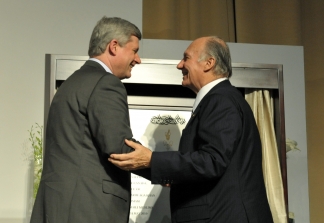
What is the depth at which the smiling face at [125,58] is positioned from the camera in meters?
2.47

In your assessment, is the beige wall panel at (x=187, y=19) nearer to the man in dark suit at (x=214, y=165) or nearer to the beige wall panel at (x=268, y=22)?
the beige wall panel at (x=268, y=22)

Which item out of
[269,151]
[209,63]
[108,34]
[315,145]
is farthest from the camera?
[315,145]

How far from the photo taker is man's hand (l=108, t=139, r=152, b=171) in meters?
2.16

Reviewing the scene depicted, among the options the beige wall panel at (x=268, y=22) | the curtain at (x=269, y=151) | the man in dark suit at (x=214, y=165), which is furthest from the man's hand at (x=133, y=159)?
the beige wall panel at (x=268, y=22)

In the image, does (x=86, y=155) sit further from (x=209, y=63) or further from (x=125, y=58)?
(x=209, y=63)

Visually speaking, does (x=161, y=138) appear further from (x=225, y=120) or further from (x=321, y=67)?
(x=321, y=67)

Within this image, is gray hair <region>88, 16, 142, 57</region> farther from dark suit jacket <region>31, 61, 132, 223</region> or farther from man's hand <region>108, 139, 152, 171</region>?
man's hand <region>108, 139, 152, 171</region>

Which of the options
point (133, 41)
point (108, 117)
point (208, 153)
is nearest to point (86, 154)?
point (108, 117)

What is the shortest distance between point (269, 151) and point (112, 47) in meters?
1.31

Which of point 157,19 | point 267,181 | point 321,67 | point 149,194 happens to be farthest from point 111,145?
point 321,67

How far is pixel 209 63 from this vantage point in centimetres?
254

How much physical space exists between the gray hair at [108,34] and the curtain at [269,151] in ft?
3.70

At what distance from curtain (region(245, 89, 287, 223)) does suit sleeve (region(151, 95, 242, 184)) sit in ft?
3.36

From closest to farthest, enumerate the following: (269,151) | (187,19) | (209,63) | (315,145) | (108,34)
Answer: (108,34)
(209,63)
(269,151)
(187,19)
(315,145)
